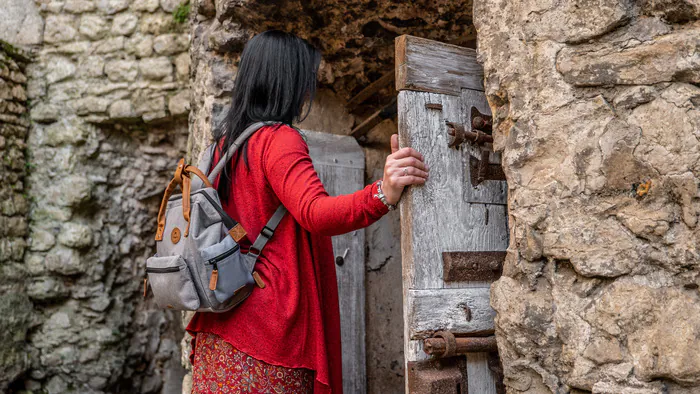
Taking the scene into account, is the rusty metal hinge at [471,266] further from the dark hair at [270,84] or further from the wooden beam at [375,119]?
the wooden beam at [375,119]

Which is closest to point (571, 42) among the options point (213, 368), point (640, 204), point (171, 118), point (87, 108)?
point (640, 204)

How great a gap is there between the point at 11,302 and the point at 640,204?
149 inches

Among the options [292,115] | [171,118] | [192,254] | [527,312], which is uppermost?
[171,118]

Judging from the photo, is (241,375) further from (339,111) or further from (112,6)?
(112,6)

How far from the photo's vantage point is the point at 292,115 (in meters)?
1.90

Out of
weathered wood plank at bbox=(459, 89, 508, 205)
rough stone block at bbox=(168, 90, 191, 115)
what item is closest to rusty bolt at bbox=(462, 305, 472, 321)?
weathered wood plank at bbox=(459, 89, 508, 205)

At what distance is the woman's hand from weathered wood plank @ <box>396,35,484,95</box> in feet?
0.71

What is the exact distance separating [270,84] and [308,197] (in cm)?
47

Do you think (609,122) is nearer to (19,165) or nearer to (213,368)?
(213,368)

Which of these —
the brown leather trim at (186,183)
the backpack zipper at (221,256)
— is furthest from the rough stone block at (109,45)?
the backpack zipper at (221,256)

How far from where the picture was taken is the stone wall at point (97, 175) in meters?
3.90

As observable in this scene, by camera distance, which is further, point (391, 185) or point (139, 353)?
point (139, 353)

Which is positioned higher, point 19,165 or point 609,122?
point 19,165

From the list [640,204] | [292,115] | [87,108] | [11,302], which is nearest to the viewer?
[640,204]
